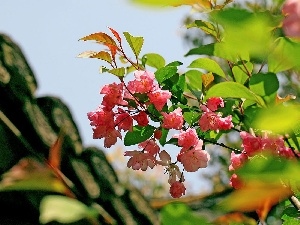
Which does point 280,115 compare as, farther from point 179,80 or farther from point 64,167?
point 64,167

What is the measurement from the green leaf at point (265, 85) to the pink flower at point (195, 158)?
0.37m

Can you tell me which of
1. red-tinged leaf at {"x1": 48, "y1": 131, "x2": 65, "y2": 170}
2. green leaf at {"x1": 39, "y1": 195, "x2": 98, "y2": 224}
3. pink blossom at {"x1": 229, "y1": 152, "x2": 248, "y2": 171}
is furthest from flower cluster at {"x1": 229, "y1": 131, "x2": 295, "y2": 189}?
green leaf at {"x1": 39, "y1": 195, "x2": 98, "y2": 224}

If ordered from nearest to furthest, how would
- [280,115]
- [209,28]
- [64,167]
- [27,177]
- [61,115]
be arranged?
[280,115] < [27,177] < [209,28] < [64,167] < [61,115]

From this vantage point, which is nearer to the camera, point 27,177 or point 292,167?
point 292,167

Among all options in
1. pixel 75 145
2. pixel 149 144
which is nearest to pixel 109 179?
pixel 75 145

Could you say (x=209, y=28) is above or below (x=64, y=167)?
above

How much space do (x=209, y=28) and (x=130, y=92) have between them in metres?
0.18

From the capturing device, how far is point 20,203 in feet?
10.7

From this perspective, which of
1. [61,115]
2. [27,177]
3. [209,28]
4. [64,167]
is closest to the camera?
[27,177]

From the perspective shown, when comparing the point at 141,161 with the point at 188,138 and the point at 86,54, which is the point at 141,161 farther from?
the point at 86,54

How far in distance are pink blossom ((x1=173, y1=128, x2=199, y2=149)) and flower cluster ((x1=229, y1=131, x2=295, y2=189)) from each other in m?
0.10

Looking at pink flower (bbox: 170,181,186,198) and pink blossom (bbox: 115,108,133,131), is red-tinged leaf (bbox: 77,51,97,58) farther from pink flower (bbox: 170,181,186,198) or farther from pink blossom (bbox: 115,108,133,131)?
pink flower (bbox: 170,181,186,198)

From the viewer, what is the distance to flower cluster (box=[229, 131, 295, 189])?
927 millimetres

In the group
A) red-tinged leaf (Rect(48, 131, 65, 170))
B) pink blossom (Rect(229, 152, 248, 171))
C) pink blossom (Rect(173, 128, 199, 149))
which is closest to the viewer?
red-tinged leaf (Rect(48, 131, 65, 170))
